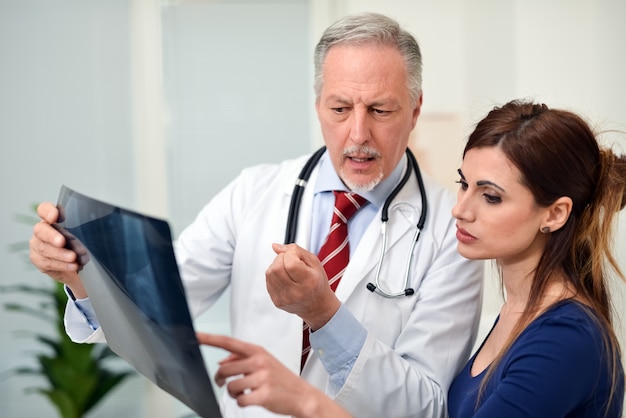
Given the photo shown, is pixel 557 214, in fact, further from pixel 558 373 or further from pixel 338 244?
pixel 338 244

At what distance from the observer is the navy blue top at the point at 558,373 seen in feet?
3.83

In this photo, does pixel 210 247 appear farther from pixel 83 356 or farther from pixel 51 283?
pixel 51 283

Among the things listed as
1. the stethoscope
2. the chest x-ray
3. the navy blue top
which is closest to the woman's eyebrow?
the navy blue top

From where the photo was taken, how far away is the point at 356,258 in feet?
5.35

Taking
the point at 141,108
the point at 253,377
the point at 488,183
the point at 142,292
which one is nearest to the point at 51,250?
the point at 142,292

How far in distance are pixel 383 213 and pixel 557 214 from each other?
44 centimetres

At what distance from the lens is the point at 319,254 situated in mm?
1657

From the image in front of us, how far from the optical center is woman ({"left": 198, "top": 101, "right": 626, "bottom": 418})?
3.88 ft

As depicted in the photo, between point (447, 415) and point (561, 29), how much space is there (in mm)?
2095

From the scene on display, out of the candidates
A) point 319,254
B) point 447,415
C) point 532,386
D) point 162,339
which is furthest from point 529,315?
point 162,339

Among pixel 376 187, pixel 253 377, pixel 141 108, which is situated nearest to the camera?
pixel 253 377

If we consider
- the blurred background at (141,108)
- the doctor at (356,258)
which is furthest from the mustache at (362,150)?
the blurred background at (141,108)

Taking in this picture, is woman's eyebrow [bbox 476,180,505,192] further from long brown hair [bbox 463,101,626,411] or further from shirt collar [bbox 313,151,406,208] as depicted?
shirt collar [bbox 313,151,406,208]

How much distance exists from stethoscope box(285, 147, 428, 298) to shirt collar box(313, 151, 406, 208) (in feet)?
→ 0.06
